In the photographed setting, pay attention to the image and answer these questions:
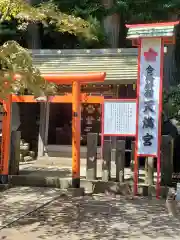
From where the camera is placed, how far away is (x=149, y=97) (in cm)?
774

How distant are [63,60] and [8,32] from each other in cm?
329

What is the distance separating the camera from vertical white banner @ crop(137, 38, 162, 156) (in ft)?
25.3

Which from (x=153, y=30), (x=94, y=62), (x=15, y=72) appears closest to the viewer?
→ (x=15, y=72)

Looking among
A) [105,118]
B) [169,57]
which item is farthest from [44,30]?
[105,118]

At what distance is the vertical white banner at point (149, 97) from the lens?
7.71m

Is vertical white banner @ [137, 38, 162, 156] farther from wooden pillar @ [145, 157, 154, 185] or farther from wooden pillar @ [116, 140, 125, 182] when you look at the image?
wooden pillar @ [116, 140, 125, 182]

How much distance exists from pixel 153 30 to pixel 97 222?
4011mm

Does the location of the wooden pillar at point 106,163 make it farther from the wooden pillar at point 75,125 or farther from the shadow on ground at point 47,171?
the shadow on ground at point 47,171

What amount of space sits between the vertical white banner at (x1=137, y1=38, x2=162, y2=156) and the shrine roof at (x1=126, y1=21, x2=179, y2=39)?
18 cm

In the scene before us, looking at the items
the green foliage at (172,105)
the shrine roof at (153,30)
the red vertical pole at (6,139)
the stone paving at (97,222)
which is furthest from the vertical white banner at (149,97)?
the green foliage at (172,105)

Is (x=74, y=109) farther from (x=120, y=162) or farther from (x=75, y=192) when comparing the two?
(x=75, y=192)

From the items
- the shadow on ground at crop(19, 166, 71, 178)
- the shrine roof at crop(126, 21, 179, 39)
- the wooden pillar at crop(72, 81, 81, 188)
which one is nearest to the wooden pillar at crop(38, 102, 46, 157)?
the shadow on ground at crop(19, 166, 71, 178)

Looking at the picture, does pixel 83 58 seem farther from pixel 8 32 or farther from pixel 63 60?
pixel 8 32

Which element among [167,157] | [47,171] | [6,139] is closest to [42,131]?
[47,171]
